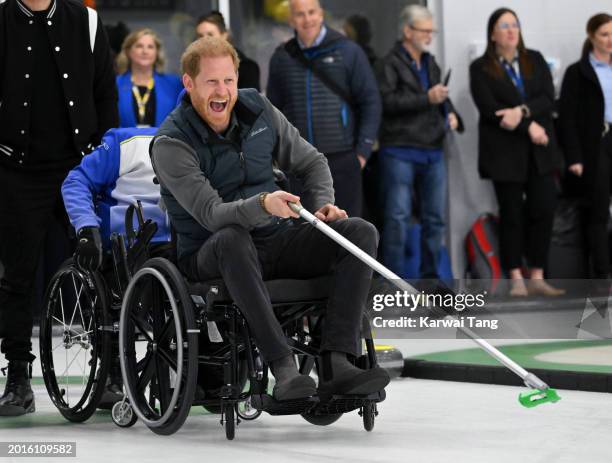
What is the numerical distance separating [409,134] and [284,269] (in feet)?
14.0

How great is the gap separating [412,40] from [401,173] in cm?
82

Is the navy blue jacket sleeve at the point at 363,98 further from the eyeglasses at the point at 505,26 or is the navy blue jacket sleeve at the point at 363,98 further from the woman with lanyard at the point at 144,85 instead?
the eyeglasses at the point at 505,26

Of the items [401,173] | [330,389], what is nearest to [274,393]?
[330,389]

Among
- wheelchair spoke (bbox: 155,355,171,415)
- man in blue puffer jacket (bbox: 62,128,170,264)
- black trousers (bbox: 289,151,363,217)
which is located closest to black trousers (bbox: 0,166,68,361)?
man in blue puffer jacket (bbox: 62,128,170,264)

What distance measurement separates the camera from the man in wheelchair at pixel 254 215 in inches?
165

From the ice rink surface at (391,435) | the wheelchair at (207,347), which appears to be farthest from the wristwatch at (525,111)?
the wheelchair at (207,347)

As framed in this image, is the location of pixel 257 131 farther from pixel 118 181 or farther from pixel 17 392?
pixel 17 392

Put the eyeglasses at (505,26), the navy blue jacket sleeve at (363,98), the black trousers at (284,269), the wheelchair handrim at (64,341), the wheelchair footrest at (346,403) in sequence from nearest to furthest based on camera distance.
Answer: the black trousers at (284,269) → the wheelchair footrest at (346,403) → the wheelchair handrim at (64,341) → the navy blue jacket sleeve at (363,98) → the eyeglasses at (505,26)

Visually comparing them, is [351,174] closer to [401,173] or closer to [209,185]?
[401,173]

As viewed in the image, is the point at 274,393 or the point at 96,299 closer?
the point at 274,393

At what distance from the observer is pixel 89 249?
4.66 m

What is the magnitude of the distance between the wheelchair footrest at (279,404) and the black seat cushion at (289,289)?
1.01 feet

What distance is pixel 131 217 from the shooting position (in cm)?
473

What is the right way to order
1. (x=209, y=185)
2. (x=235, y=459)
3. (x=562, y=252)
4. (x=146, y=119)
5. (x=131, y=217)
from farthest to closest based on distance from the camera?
(x=562, y=252) → (x=146, y=119) → (x=131, y=217) → (x=209, y=185) → (x=235, y=459)
